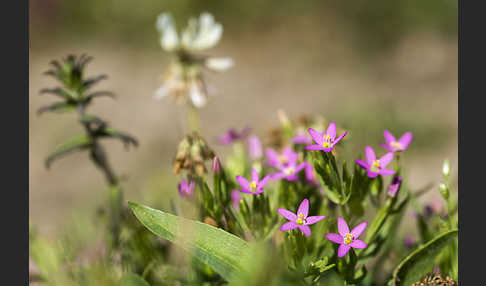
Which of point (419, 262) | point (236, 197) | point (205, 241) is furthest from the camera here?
point (236, 197)

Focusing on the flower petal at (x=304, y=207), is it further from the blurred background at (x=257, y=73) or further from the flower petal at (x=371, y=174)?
the blurred background at (x=257, y=73)

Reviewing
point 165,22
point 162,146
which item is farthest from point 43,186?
point 165,22

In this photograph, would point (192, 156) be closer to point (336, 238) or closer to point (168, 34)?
point (336, 238)

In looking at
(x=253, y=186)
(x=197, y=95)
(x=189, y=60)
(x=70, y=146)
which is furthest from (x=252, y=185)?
(x=189, y=60)

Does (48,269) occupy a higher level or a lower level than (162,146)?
lower

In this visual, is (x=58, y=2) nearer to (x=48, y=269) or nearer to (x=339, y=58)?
(x=339, y=58)

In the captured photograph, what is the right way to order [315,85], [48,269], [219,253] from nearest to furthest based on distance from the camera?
[219,253]
[48,269]
[315,85]
